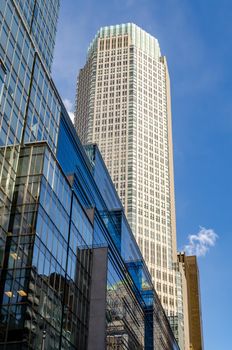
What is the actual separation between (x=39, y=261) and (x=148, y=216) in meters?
155

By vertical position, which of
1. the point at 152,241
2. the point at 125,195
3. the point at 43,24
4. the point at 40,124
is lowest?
the point at 40,124

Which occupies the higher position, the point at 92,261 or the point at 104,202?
the point at 104,202

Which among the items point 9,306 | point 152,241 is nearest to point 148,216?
point 152,241

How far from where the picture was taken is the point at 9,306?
3834 centimetres

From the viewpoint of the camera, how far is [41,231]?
43406 millimetres

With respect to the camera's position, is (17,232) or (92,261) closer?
(17,232)

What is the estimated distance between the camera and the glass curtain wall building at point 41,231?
40188 mm

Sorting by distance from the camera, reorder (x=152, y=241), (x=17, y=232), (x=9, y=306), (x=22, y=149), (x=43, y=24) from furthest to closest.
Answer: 1. (x=152, y=241)
2. (x=43, y=24)
3. (x=22, y=149)
4. (x=17, y=232)
5. (x=9, y=306)

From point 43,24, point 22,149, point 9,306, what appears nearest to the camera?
point 9,306

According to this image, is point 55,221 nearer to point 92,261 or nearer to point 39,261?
point 39,261

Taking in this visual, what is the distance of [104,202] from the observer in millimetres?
92000

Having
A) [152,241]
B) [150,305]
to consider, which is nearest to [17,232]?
[150,305]

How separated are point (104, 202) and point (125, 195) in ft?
343

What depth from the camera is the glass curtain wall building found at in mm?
40188
